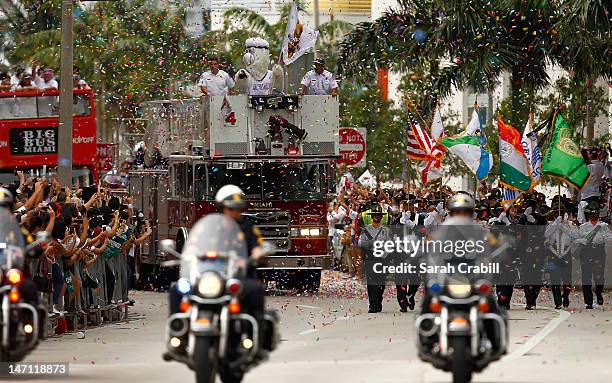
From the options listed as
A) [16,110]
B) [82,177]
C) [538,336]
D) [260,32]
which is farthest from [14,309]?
[260,32]

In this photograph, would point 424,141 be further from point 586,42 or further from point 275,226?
point 275,226

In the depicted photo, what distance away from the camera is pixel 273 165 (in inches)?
1203

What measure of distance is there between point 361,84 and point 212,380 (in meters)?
26.4

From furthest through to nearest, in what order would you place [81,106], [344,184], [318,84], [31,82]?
[344,184] → [81,106] → [31,82] → [318,84]

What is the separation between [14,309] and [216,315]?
6.43ft

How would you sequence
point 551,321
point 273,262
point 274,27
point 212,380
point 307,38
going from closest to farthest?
point 212,380 < point 551,321 < point 273,262 < point 307,38 < point 274,27

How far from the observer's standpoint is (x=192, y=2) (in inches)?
2093

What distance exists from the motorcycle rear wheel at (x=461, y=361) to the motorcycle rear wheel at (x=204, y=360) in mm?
2113

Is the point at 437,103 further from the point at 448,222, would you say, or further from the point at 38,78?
the point at 448,222

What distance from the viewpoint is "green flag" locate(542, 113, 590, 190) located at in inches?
1259

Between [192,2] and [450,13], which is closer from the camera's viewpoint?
[450,13]

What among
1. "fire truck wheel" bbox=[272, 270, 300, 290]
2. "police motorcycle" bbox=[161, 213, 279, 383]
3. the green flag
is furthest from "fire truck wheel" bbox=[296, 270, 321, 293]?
"police motorcycle" bbox=[161, 213, 279, 383]

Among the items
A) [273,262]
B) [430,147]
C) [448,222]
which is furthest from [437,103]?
[448,222]

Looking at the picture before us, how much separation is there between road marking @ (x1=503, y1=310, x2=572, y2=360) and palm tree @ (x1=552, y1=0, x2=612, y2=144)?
5.79m
